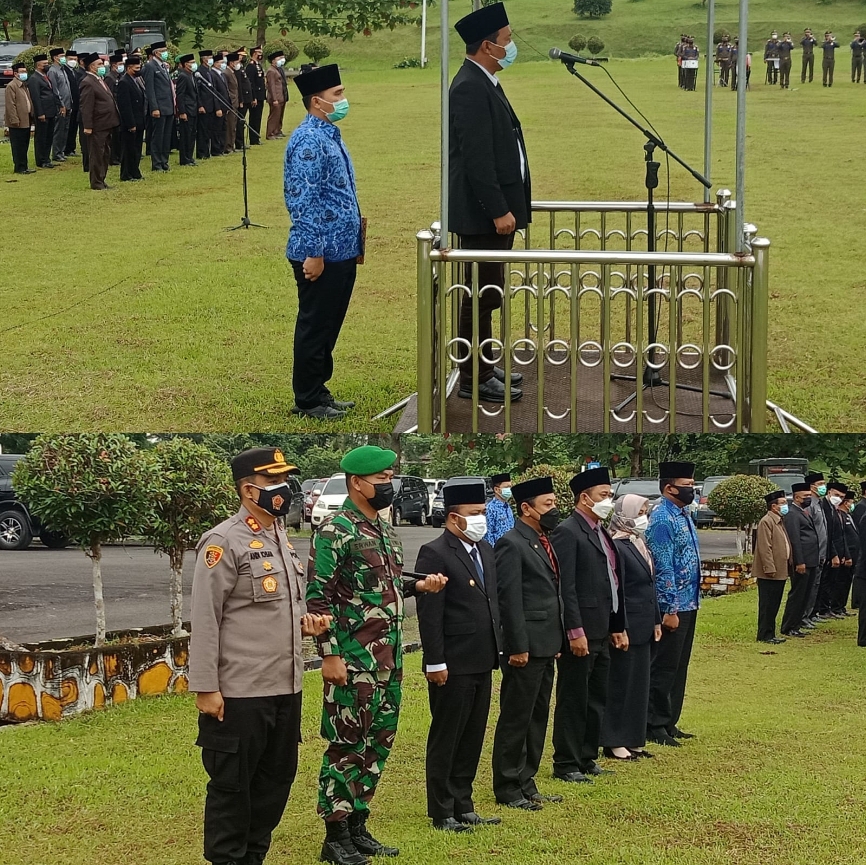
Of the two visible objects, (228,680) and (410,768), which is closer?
(228,680)

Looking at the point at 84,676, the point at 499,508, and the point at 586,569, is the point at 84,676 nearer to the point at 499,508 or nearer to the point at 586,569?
the point at 586,569

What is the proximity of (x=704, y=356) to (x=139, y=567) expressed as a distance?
12.5 feet

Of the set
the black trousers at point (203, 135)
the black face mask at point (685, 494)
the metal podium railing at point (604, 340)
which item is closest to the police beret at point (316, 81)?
the metal podium railing at point (604, 340)

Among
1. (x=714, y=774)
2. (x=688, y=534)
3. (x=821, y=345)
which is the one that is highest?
(x=821, y=345)

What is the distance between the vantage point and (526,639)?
5672 millimetres

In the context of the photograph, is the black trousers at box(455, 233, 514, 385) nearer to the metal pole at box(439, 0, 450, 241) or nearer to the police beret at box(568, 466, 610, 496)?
the metal pole at box(439, 0, 450, 241)

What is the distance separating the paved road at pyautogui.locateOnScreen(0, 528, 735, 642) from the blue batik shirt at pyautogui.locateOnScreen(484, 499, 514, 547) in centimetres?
50

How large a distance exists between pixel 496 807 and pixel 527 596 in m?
0.86

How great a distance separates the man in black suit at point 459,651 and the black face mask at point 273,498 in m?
1.03

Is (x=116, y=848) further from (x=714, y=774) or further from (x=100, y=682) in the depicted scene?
(x=714, y=774)

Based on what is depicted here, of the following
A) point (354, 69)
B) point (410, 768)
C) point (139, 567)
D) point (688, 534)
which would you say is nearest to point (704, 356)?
point (688, 534)

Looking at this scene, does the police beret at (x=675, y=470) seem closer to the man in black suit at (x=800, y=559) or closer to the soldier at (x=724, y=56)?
the man in black suit at (x=800, y=559)

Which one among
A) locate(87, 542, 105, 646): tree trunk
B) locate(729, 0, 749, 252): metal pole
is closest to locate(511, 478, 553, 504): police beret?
locate(729, 0, 749, 252): metal pole

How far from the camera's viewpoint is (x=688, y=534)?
23.1 feet
